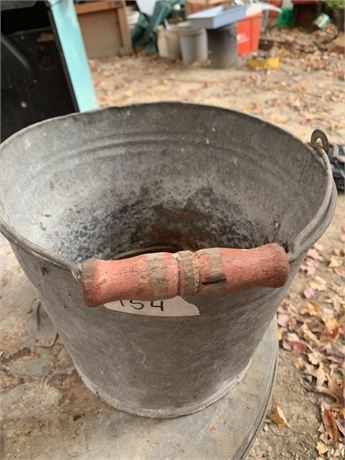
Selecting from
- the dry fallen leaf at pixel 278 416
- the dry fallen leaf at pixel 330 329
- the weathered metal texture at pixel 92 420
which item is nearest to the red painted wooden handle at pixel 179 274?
the weathered metal texture at pixel 92 420

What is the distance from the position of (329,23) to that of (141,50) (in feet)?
8.80

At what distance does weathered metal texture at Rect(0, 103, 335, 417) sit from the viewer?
95 cm

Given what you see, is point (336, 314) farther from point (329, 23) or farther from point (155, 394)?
point (329, 23)

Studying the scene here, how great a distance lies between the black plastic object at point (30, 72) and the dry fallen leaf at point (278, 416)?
2175mm

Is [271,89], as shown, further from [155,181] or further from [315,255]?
[155,181]

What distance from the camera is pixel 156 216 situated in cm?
185

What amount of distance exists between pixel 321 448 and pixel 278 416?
18 cm

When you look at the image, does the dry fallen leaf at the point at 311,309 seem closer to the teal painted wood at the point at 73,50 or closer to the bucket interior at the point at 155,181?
the bucket interior at the point at 155,181

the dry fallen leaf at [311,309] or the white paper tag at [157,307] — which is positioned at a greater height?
the white paper tag at [157,307]

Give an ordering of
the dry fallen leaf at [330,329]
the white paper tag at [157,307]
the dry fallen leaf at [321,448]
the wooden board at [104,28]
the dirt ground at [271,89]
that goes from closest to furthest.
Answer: the white paper tag at [157,307]
the dry fallen leaf at [321,448]
the dry fallen leaf at [330,329]
the dirt ground at [271,89]
the wooden board at [104,28]

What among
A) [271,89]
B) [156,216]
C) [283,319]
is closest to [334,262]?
[283,319]

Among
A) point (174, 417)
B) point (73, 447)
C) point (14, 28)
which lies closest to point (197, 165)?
point (174, 417)

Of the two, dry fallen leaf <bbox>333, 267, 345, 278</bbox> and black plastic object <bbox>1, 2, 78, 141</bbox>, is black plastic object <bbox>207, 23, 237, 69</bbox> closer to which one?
black plastic object <bbox>1, 2, 78, 141</bbox>

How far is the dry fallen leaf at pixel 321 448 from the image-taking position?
145 centimetres
